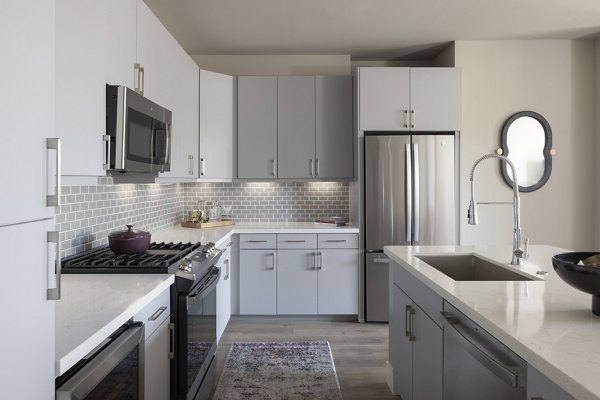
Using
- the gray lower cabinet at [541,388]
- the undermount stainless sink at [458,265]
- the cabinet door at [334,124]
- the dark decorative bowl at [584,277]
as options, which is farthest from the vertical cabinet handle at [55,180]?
the cabinet door at [334,124]

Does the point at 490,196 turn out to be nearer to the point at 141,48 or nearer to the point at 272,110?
the point at 272,110

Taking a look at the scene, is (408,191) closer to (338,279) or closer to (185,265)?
(338,279)

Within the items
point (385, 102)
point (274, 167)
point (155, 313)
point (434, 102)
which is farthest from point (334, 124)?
point (155, 313)

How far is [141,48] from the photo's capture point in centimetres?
253

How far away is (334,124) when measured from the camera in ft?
14.9

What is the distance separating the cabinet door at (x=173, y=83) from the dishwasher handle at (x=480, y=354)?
1.95 metres

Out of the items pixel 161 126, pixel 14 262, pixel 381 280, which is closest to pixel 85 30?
pixel 161 126

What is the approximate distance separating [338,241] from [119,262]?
246 cm

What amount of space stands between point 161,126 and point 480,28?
2978 mm

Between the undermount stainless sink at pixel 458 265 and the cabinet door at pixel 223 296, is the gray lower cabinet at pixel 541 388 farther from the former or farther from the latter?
the cabinet door at pixel 223 296

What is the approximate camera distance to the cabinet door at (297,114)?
455cm

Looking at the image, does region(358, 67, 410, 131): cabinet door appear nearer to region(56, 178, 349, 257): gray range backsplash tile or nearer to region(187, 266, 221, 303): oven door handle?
region(56, 178, 349, 257): gray range backsplash tile

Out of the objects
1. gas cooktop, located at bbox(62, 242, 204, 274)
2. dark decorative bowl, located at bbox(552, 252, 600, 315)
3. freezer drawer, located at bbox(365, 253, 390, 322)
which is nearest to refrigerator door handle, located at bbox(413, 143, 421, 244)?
freezer drawer, located at bbox(365, 253, 390, 322)

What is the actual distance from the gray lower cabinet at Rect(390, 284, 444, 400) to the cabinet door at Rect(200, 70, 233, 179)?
230 cm
